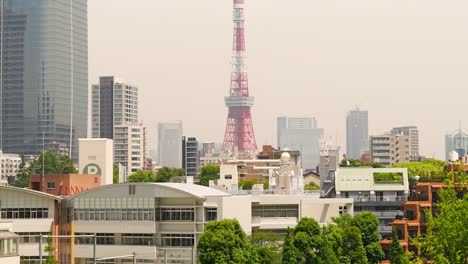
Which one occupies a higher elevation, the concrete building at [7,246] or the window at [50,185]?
the window at [50,185]

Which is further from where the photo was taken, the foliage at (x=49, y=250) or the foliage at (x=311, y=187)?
the foliage at (x=311, y=187)

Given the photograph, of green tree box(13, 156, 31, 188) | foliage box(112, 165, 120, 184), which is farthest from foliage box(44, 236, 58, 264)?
green tree box(13, 156, 31, 188)

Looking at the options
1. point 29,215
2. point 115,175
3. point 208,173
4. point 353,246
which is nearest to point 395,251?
point 353,246

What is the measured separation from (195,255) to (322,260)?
635 cm

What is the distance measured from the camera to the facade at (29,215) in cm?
5759

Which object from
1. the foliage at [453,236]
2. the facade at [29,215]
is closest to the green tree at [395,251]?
the facade at [29,215]

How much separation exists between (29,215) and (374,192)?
1092 inches

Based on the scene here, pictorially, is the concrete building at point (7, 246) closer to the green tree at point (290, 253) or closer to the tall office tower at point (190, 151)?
the green tree at point (290, 253)

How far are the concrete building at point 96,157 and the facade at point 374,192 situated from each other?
1728 centimetres

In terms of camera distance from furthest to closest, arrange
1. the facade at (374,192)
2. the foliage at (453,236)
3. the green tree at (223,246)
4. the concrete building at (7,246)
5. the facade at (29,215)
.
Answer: the facade at (374,192) < the facade at (29,215) < the green tree at (223,246) < the concrete building at (7,246) < the foliage at (453,236)

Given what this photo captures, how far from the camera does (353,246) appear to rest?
6022cm

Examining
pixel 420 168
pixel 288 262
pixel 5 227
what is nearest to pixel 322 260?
pixel 288 262

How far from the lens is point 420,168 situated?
379ft

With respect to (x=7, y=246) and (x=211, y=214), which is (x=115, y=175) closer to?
(x=211, y=214)
